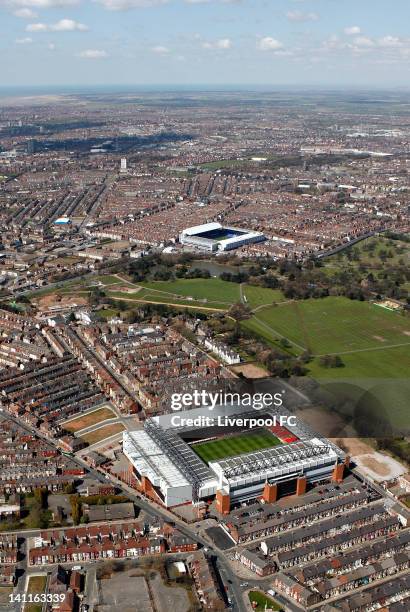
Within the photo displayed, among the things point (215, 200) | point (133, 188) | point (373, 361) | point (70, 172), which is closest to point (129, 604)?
point (373, 361)

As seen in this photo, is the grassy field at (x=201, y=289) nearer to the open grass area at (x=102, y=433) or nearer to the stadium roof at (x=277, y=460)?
the open grass area at (x=102, y=433)

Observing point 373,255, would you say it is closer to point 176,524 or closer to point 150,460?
point 150,460

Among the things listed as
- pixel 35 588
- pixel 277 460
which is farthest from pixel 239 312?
pixel 35 588

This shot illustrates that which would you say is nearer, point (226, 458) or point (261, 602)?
point (261, 602)

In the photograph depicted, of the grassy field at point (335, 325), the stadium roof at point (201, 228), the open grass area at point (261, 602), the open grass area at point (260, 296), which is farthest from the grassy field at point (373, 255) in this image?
the open grass area at point (261, 602)

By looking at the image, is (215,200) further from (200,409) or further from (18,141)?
(18,141)

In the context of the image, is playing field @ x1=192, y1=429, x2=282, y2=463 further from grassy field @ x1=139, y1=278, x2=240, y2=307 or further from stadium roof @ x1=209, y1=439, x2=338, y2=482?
grassy field @ x1=139, y1=278, x2=240, y2=307

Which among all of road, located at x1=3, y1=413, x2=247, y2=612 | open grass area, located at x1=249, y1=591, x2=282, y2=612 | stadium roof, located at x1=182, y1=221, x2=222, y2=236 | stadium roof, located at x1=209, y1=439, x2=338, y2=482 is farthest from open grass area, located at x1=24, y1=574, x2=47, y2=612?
stadium roof, located at x1=182, y1=221, x2=222, y2=236
